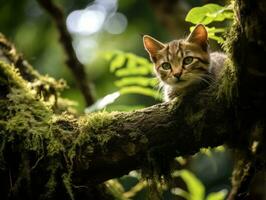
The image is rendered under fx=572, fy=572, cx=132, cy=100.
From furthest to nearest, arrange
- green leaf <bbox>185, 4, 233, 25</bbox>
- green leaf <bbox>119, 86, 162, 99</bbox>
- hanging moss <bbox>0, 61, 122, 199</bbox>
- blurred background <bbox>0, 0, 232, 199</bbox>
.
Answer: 1. blurred background <bbox>0, 0, 232, 199</bbox>
2. green leaf <bbox>119, 86, 162, 99</bbox>
3. green leaf <bbox>185, 4, 233, 25</bbox>
4. hanging moss <bbox>0, 61, 122, 199</bbox>

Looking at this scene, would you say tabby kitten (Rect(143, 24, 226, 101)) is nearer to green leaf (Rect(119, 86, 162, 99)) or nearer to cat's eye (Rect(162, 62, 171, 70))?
cat's eye (Rect(162, 62, 171, 70))

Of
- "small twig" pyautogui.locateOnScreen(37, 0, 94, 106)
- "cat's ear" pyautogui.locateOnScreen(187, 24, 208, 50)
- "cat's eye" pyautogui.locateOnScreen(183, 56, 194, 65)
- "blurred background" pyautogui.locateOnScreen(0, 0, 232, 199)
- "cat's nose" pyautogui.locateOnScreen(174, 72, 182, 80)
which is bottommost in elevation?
"cat's nose" pyautogui.locateOnScreen(174, 72, 182, 80)

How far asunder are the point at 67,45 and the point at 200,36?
1.54 metres

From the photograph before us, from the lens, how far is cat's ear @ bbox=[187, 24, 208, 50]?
343 cm

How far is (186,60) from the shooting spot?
11.8 ft

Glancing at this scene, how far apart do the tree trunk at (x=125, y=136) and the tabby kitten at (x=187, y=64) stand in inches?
19.8

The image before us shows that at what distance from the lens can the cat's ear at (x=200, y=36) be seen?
343 cm

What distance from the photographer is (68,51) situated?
15.5ft

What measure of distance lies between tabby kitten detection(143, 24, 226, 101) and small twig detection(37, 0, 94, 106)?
108cm

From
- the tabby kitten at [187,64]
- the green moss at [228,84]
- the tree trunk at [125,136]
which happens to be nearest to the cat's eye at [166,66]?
the tabby kitten at [187,64]

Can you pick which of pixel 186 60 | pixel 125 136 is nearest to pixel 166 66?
pixel 186 60

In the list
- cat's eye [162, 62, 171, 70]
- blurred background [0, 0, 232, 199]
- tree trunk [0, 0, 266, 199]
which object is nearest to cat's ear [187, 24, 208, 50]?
cat's eye [162, 62, 171, 70]

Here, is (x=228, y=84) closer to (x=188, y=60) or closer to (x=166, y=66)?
(x=188, y=60)

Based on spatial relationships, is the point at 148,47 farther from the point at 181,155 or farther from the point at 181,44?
the point at 181,155
